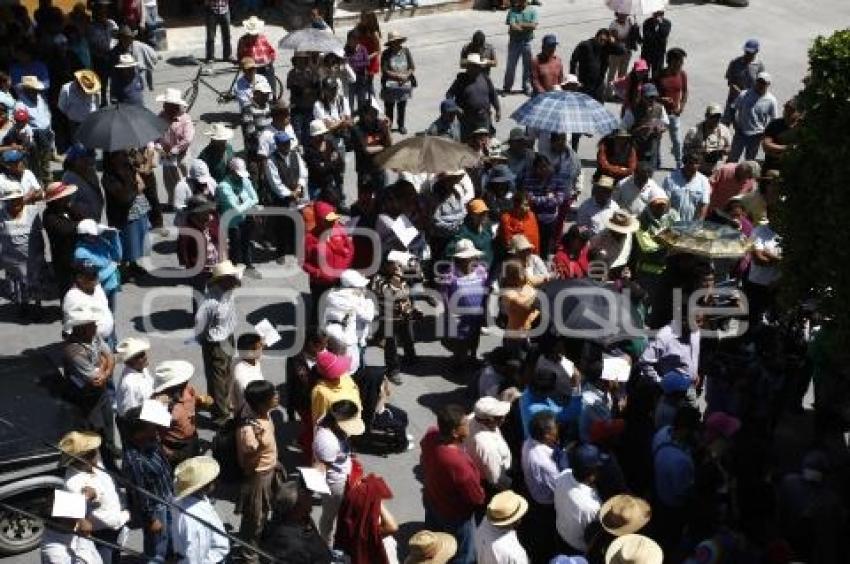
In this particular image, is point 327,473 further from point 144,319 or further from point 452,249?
point 144,319

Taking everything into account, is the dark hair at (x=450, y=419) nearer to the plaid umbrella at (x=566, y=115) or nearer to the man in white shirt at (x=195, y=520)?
the man in white shirt at (x=195, y=520)

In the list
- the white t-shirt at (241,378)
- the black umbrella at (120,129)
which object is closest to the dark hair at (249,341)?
the white t-shirt at (241,378)

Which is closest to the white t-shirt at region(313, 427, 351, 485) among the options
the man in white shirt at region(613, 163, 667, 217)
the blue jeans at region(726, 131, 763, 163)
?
the man in white shirt at region(613, 163, 667, 217)

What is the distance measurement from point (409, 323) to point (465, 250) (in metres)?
0.89

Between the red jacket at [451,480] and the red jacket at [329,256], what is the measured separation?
10.6 ft

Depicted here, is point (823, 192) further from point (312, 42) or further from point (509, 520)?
point (312, 42)

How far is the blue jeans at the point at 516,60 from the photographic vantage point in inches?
755

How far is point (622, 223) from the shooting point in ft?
39.5

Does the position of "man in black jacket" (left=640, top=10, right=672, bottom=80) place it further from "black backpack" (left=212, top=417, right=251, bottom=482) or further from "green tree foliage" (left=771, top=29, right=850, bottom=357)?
"black backpack" (left=212, top=417, right=251, bottom=482)

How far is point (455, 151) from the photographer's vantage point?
12625 millimetres

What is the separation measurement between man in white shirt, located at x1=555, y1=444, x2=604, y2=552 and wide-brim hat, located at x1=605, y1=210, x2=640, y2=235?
13.5ft

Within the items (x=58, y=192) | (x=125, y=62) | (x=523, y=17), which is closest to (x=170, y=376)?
(x=58, y=192)

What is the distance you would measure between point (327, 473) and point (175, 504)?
1.16 m

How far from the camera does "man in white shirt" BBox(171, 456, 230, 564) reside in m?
7.87
